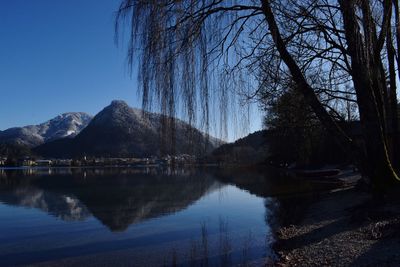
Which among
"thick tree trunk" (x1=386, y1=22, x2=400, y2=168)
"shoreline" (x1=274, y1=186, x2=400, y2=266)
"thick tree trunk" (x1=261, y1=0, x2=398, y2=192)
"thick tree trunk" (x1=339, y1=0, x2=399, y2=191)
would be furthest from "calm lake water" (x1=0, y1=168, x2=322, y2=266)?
"thick tree trunk" (x1=386, y1=22, x2=400, y2=168)

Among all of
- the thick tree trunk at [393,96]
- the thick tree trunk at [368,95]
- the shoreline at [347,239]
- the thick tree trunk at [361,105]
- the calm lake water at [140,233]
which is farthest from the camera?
the calm lake water at [140,233]

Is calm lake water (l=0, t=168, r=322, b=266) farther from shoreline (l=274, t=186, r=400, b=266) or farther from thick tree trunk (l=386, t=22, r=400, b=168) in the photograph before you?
thick tree trunk (l=386, t=22, r=400, b=168)

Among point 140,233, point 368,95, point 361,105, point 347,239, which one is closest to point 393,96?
point 361,105

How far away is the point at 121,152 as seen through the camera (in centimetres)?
19688

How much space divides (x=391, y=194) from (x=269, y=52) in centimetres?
540

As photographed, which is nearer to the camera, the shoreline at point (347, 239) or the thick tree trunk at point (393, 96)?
the shoreline at point (347, 239)

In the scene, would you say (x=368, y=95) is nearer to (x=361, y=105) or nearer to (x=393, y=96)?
(x=361, y=105)

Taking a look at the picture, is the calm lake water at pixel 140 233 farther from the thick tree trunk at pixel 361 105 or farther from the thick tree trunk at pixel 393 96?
the thick tree trunk at pixel 393 96

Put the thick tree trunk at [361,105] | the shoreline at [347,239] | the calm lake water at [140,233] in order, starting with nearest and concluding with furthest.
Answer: the shoreline at [347,239], the thick tree trunk at [361,105], the calm lake water at [140,233]

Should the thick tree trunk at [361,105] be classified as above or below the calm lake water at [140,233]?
above

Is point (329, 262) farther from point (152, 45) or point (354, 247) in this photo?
point (152, 45)

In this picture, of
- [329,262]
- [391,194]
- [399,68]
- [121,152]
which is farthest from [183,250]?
[121,152]

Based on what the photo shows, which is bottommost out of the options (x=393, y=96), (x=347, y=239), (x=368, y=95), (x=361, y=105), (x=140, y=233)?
(x=140, y=233)

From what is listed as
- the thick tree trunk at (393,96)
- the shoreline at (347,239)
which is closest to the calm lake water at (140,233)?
the shoreline at (347,239)
